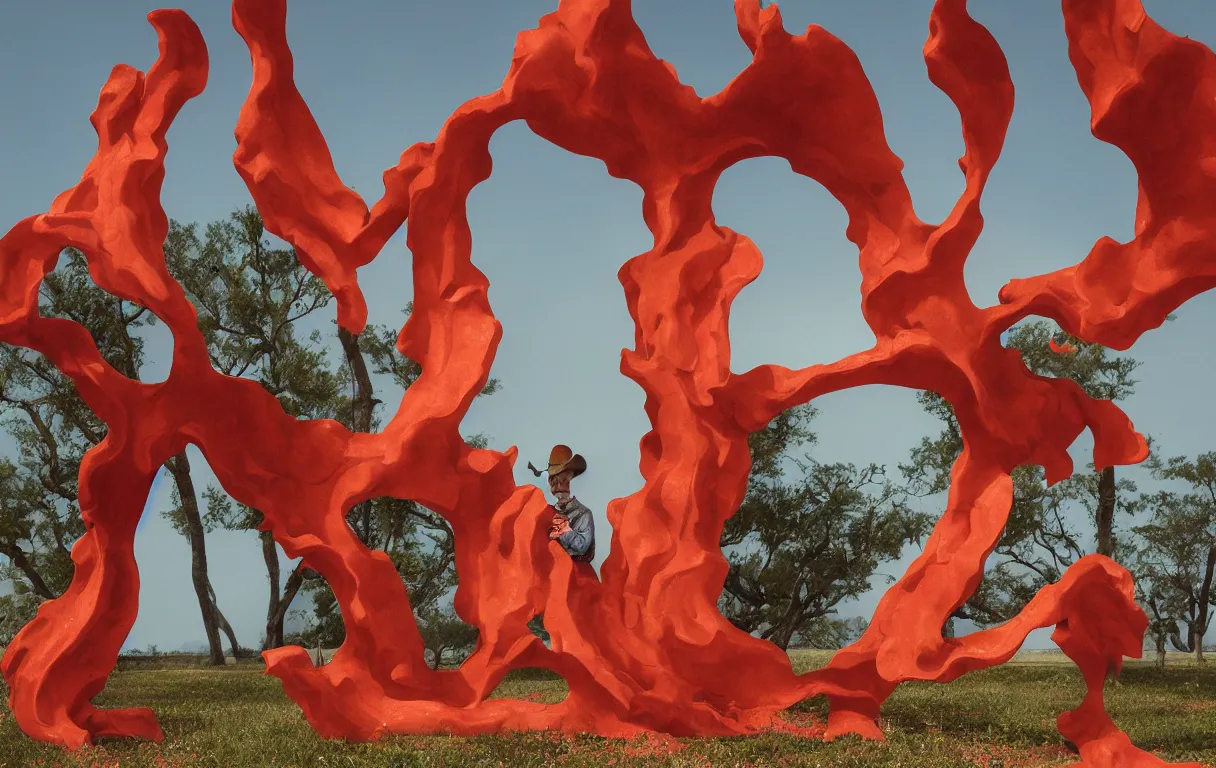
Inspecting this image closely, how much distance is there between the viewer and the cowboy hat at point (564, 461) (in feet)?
30.0

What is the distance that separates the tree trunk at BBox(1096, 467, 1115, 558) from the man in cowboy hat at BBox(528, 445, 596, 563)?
11459 millimetres

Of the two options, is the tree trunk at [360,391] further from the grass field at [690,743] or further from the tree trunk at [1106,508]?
the tree trunk at [1106,508]

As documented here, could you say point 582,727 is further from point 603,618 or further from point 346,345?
point 346,345

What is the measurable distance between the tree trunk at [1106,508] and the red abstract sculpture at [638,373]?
9379 mm

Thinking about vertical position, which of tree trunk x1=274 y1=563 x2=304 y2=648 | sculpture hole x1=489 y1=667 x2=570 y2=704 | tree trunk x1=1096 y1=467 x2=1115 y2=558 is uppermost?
tree trunk x1=1096 y1=467 x2=1115 y2=558

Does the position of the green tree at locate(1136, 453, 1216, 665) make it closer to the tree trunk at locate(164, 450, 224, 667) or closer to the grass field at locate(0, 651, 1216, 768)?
the grass field at locate(0, 651, 1216, 768)

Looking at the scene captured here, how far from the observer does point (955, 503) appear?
334 inches

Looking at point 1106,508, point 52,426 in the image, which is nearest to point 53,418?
point 52,426

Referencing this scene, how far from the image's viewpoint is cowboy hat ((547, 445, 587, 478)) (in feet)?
30.0

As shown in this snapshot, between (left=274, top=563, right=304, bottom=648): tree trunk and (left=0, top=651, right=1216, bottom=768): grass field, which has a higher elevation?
(left=274, top=563, right=304, bottom=648): tree trunk

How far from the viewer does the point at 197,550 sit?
19.4 meters

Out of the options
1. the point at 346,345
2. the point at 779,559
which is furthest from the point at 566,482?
the point at 779,559

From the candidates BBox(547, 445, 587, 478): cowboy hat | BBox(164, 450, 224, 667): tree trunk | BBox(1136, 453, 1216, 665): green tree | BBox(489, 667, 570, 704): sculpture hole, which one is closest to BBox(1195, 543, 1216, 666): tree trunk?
BBox(1136, 453, 1216, 665): green tree

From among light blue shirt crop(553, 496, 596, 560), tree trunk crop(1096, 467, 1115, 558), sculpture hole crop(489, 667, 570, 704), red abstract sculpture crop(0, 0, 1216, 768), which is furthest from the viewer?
tree trunk crop(1096, 467, 1115, 558)
